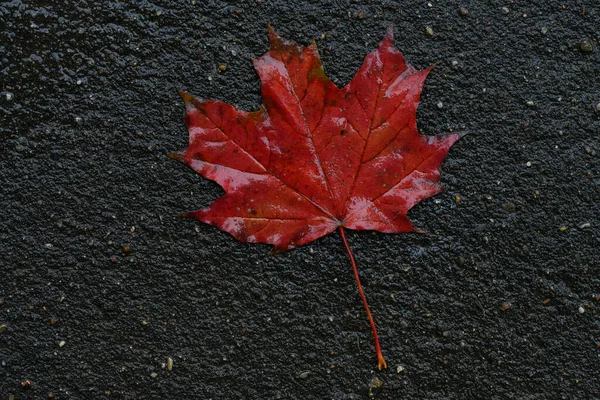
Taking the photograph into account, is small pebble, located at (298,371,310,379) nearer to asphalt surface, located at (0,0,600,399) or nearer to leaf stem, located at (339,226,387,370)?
asphalt surface, located at (0,0,600,399)

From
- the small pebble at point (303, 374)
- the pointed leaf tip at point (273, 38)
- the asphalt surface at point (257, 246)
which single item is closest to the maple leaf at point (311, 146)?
the pointed leaf tip at point (273, 38)

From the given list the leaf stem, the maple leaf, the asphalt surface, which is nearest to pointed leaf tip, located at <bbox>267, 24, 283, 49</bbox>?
the maple leaf

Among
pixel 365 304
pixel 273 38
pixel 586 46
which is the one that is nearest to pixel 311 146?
pixel 273 38

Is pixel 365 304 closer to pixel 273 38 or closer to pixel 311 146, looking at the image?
pixel 311 146

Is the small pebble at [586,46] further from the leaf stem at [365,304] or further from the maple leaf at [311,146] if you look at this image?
the leaf stem at [365,304]

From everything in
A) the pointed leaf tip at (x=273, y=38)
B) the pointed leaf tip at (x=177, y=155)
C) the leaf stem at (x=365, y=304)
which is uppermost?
the pointed leaf tip at (x=273, y=38)

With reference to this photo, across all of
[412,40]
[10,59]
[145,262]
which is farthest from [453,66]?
[10,59]
